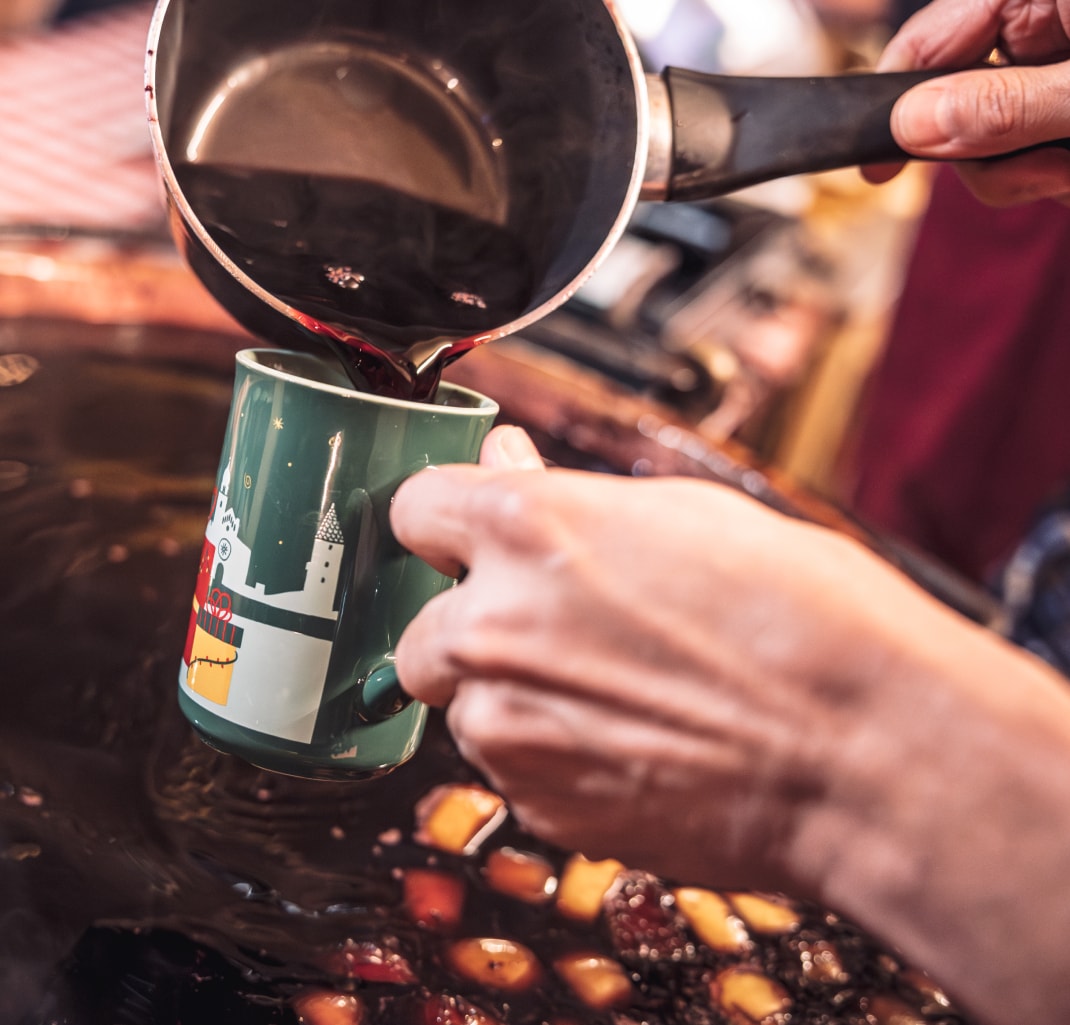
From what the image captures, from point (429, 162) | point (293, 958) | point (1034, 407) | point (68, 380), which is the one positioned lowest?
point (293, 958)

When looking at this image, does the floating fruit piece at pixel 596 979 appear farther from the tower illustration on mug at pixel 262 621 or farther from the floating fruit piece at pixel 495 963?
the tower illustration on mug at pixel 262 621

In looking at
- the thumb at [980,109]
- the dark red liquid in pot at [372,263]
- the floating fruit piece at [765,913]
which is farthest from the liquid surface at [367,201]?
the floating fruit piece at [765,913]

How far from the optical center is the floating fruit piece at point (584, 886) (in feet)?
1.93

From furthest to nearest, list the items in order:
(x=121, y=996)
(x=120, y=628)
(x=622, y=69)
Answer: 1. (x=120, y=628)
2. (x=622, y=69)
3. (x=121, y=996)

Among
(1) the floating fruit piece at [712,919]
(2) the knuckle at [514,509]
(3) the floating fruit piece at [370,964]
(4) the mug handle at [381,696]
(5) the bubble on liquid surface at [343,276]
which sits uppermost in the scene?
(5) the bubble on liquid surface at [343,276]

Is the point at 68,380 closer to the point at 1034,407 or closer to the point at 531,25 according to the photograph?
the point at 531,25

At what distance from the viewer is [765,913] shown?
24.3 inches

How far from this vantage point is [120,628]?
2.39ft

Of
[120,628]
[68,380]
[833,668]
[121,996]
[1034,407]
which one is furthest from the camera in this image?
[1034,407]

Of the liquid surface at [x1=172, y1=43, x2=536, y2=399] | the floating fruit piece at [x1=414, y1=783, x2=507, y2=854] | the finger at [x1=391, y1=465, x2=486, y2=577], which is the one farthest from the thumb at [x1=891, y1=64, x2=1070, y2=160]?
the floating fruit piece at [x1=414, y1=783, x2=507, y2=854]

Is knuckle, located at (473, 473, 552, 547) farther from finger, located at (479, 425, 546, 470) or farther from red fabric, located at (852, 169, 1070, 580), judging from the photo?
red fabric, located at (852, 169, 1070, 580)

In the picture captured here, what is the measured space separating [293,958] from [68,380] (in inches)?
26.4

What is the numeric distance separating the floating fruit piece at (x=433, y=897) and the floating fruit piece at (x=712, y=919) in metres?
0.14

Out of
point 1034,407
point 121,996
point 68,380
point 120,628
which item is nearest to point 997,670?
point 121,996
